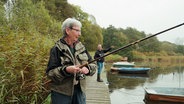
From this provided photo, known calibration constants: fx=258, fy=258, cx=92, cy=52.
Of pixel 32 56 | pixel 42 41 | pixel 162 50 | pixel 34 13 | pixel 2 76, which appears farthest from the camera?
pixel 162 50

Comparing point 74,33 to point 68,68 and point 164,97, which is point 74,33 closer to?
point 68,68

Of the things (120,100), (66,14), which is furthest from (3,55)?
(66,14)

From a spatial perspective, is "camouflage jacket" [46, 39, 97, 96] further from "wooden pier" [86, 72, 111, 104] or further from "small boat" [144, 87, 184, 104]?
"small boat" [144, 87, 184, 104]

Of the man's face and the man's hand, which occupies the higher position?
the man's face

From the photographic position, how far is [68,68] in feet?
7.56

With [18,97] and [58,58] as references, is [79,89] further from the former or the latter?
[18,97]

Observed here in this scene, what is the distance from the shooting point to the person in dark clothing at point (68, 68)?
237 cm

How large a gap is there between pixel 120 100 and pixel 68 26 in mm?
10059

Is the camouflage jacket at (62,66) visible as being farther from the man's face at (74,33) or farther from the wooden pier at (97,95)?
the wooden pier at (97,95)

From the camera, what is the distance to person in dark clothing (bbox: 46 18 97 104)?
2369 mm

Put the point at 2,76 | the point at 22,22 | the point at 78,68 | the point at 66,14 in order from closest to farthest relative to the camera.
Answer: the point at 78,68 < the point at 2,76 < the point at 22,22 < the point at 66,14

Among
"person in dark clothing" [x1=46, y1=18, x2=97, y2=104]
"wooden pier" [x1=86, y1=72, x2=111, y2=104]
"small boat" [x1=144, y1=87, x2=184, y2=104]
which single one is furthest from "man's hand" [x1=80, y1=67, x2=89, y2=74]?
"small boat" [x1=144, y1=87, x2=184, y2=104]

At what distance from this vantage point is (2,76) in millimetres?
3404

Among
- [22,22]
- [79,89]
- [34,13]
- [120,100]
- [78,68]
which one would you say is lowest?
[120,100]
